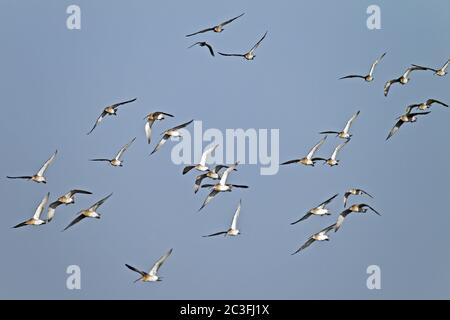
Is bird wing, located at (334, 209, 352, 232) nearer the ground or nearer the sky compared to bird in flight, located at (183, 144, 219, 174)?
nearer the ground

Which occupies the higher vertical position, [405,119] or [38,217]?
[405,119]

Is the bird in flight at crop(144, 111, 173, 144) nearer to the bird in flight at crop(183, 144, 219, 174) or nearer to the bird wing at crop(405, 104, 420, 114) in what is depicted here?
the bird in flight at crop(183, 144, 219, 174)

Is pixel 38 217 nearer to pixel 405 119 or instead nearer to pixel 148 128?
pixel 148 128

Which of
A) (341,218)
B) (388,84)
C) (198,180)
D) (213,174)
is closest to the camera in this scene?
(341,218)

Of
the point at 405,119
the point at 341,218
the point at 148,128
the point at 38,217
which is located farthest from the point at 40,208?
the point at 405,119

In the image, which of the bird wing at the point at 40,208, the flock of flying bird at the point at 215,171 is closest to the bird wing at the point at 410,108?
the flock of flying bird at the point at 215,171

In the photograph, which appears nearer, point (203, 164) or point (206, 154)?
point (203, 164)

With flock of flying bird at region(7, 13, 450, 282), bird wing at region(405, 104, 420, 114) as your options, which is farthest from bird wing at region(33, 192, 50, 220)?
bird wing at region(405, 104, 420, 114)

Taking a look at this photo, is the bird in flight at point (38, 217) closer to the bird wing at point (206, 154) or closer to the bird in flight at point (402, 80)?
the bird wing at point (206, 154)

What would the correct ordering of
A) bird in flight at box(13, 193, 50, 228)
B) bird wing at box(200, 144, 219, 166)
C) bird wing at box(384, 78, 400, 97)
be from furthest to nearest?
bird wing at box(384, 78, 400, 97), bird wing at box(200, 144, 219, 166), bird in flight at box(13, 193, 50, 228)
